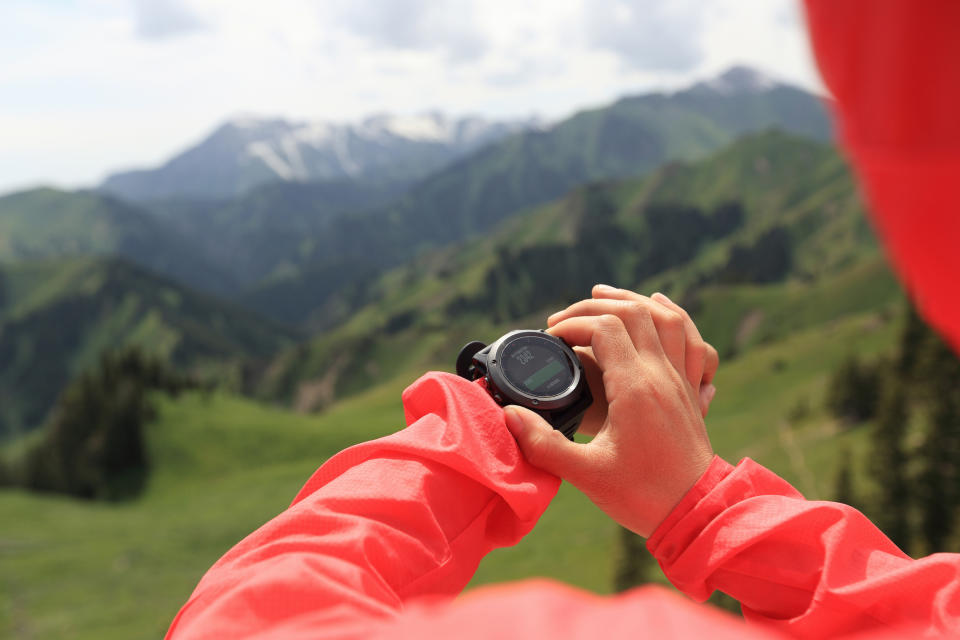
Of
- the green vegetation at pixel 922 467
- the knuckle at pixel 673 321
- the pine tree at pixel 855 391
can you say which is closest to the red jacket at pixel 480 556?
the knuckle at pixel 673 321

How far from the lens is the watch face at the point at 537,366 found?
2482 millimetres

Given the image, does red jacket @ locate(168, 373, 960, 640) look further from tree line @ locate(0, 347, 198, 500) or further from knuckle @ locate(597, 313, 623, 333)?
tree line @ locate(0, 347, 198, 500)

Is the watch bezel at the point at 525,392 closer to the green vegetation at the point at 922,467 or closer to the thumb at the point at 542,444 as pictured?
the thumb at the point at 542,444

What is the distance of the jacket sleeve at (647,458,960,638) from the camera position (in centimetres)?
184

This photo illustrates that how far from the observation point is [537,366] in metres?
2.51

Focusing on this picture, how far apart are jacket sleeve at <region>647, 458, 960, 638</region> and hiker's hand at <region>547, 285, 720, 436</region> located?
336mm

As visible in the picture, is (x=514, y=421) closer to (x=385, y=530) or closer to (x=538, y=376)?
(x=538, y=376)

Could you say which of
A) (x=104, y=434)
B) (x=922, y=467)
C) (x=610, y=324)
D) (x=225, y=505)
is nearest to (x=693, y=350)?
(x=610, y=324)

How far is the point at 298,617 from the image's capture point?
1229mm

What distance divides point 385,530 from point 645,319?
46.1 inches

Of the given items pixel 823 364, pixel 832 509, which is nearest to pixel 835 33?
pixel 832 509

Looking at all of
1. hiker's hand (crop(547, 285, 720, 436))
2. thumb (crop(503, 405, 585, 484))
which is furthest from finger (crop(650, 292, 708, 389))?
thumb (crop(503, 405, 585, 484))

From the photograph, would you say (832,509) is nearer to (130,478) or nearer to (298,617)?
(298,617)

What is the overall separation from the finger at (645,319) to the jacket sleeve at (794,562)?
1.27ft
